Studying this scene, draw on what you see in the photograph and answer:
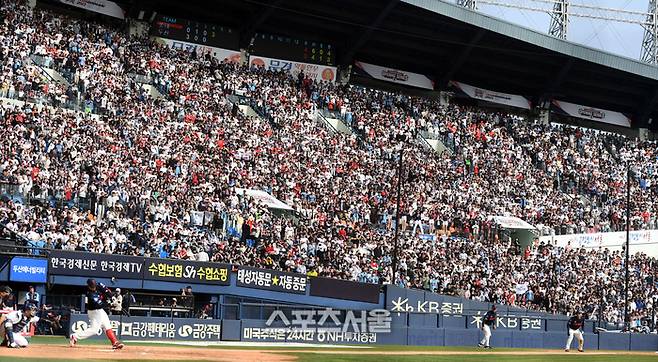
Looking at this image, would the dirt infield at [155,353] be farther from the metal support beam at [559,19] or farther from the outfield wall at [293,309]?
the metal support beam at [559,19]

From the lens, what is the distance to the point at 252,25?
5800 cm

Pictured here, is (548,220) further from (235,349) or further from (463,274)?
(235,349)

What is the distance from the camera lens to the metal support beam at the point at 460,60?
61450mm

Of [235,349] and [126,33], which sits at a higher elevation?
[126,33]

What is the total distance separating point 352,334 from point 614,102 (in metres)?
40.7

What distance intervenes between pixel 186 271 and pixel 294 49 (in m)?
27.2

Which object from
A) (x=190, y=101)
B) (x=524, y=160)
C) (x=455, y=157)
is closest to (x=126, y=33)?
(x=190, y=101)

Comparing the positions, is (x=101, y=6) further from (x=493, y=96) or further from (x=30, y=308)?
(x=30, y=308)

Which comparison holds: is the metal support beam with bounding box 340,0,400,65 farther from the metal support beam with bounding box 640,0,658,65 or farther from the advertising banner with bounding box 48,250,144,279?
the advertising banner with bounding box 48,250,144,279

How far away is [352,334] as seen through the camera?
1380 inches

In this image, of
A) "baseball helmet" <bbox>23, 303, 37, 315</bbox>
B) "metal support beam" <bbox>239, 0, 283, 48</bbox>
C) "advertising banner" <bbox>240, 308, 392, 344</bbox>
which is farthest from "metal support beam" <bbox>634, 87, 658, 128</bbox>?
"baseball helmet" <bbox>23, 303, 37, 315</bbox>

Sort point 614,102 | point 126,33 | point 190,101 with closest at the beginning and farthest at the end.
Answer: point 190,101
point 126,33
point 614,102

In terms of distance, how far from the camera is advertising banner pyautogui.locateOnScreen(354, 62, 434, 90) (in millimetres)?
63094

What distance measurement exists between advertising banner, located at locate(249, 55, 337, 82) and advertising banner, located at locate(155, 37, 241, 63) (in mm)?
1159
